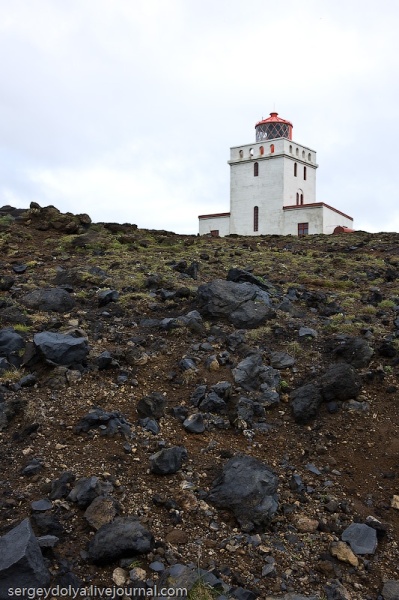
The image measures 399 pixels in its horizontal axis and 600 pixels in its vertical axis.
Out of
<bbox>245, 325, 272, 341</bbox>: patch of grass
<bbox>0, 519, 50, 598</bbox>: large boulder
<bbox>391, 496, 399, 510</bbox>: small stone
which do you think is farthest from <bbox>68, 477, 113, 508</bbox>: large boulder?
<bbox>245, 325, 272, 341</bbox>: patch of grass

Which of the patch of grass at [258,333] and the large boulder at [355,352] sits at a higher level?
the patch of grass at [258,333]

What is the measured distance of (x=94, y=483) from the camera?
5.15 metres

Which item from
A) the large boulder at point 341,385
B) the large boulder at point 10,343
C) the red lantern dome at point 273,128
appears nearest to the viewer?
the large boulder at point 341,385

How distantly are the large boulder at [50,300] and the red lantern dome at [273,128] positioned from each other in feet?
121

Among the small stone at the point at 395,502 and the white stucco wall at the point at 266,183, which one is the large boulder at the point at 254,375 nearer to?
the small stone at the point at 395,502

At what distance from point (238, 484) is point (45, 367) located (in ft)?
9.77

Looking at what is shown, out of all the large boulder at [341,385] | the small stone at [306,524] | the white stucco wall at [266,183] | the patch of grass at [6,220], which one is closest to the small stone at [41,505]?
the small stone at [306,524]

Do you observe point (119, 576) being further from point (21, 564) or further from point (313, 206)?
point (313, 206)

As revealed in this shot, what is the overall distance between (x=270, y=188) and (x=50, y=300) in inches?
1341

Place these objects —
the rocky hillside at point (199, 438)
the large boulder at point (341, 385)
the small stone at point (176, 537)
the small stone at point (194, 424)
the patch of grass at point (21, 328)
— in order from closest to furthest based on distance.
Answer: the rocky hillside at point (199, 438)
the small stone at point (176, 537)
the small stone at point (194, 424)
the large boulder at point (341, 385)
the patch of grass at point (21, 328)

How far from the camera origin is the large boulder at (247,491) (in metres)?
5.21

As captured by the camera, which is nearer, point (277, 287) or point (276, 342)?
point (276, 342)

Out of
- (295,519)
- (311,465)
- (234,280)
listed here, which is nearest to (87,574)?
(295,519)

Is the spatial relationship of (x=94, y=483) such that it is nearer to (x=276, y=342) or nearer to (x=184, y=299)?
(x=276, y=342)
